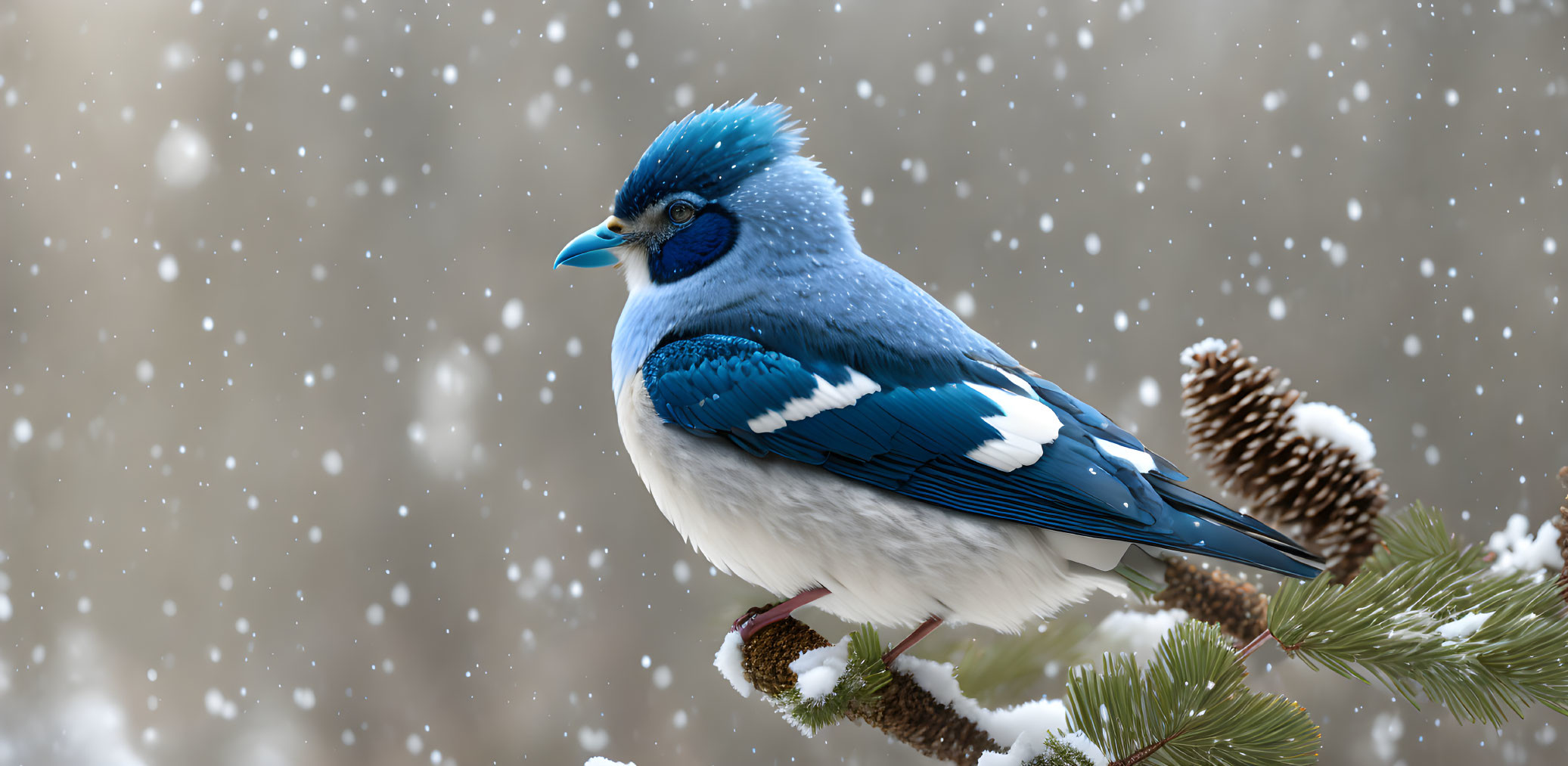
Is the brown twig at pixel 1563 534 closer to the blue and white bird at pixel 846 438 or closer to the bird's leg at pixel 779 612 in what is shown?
the blue and white bird at pixel 846 438

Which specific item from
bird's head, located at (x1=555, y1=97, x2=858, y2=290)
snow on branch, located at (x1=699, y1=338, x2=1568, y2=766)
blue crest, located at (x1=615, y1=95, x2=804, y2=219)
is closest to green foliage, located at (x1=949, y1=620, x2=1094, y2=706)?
snow on branch, located at (x1=699, y1=338, x2=1568, y2=766)

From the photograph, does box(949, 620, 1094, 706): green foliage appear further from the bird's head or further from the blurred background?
the blurred background

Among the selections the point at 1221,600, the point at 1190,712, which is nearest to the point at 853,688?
the point at 1190,712

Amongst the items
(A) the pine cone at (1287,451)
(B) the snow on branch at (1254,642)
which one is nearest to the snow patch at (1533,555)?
(B) the snow on branch at (1254,642)

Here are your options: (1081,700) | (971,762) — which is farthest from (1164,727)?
(971,762)

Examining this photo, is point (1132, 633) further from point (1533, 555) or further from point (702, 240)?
point (702, 240)

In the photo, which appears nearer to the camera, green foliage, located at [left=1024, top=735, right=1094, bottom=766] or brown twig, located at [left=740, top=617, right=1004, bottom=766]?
green foliage, located at [left=1024, top=735, right=1094, bottom=766]
